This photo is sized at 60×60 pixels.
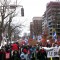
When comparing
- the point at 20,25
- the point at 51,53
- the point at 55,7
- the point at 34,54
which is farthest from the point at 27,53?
the point at 55,7

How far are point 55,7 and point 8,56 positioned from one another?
4750 inches

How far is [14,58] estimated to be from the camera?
1836cm

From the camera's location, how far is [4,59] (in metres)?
18.5

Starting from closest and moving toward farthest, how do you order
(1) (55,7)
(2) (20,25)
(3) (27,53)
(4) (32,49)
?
(3) (27,53), (4) (32,49), (2) (20,25), (1) (55,7)

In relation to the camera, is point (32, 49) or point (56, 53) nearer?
point (56, 53)

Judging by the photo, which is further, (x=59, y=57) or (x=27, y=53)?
(x=27, y=53)

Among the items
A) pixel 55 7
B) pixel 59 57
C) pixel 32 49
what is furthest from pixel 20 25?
pixel 55 7

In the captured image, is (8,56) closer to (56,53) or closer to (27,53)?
(27,53)

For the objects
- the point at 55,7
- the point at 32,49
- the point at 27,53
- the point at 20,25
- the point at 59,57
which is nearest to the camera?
the point at 59,57

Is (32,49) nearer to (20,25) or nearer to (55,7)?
(20,25)

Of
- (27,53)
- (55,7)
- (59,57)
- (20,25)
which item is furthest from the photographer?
(55,7)

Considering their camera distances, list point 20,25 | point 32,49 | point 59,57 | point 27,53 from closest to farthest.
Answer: point 59,57, point 27,53, point 32,49, point 20,25

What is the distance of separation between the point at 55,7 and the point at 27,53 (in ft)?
392

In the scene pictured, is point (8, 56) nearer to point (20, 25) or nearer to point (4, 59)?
point (4, 59)
